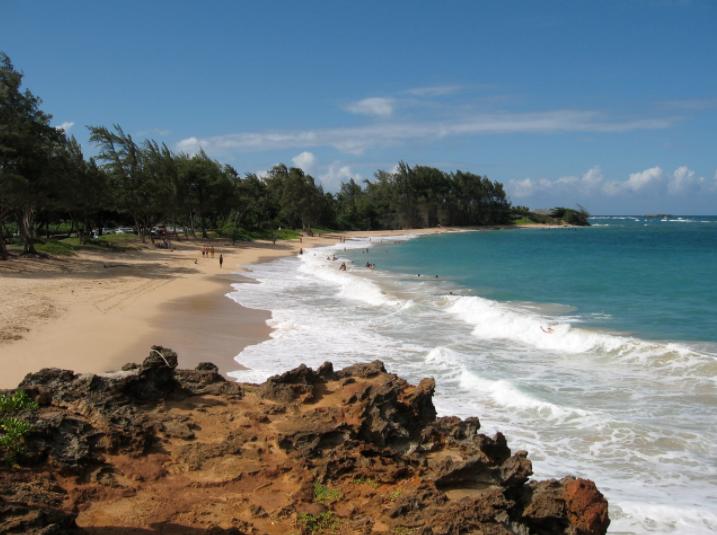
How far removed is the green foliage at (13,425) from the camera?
578 centimetres

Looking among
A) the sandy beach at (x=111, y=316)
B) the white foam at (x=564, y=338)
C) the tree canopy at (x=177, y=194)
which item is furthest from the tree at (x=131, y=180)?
the white foam at (x=564, y=338)

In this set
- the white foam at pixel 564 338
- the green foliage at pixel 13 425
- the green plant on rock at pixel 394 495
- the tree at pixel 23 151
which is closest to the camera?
the green foliage at pixel 13 425

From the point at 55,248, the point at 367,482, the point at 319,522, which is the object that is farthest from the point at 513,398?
the point at 55,248

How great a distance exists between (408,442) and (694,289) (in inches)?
1259

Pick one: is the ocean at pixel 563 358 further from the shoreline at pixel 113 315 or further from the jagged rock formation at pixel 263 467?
the jagged rock formation at pixel 263 467

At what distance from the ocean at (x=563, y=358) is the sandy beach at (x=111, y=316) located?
160cm

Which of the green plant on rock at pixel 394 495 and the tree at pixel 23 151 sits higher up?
the tree at pixel 23 151

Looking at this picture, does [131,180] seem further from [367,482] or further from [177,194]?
[367,482]

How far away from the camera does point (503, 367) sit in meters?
15.8

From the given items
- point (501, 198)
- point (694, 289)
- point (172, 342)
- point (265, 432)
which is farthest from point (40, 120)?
point (501, 198)

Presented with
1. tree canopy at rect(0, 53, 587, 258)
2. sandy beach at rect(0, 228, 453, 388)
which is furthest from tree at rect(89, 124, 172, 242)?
sandy beach at rect(0, 228, 453, 388)

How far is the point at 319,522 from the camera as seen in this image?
18.3 ft

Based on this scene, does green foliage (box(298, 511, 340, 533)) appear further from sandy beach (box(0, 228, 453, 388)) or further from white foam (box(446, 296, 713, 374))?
white foam (box(446, 296, 713, 374))

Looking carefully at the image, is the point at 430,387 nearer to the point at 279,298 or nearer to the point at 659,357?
the point at 659,357
